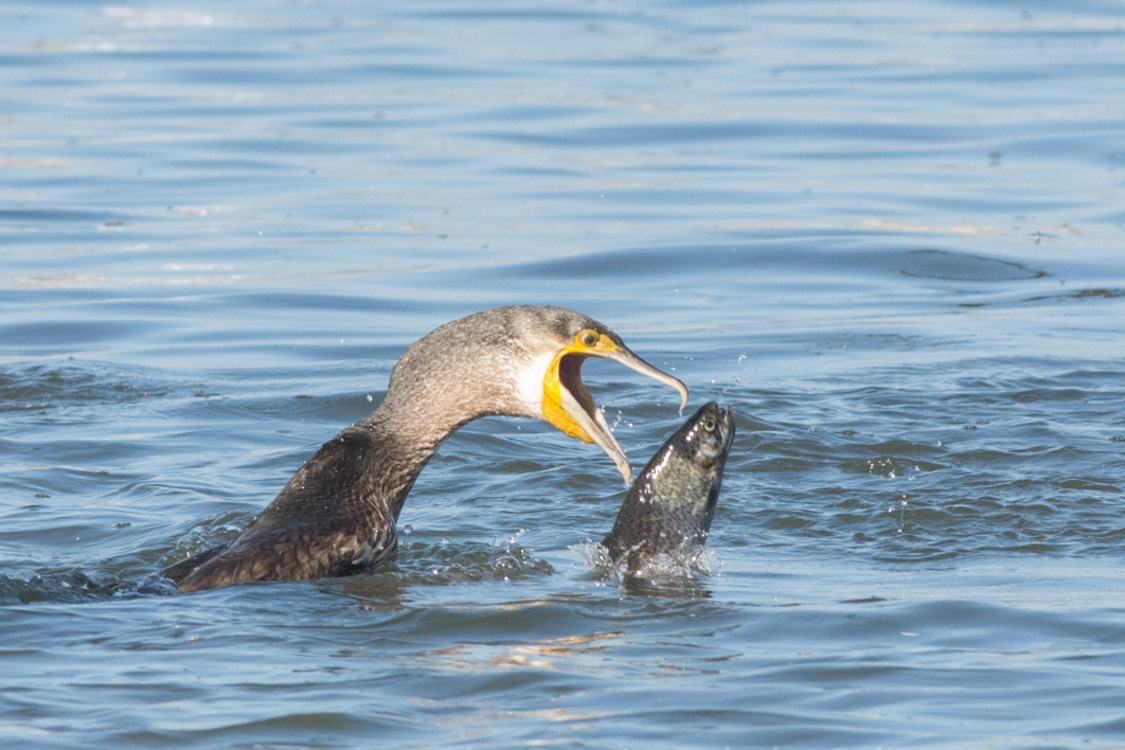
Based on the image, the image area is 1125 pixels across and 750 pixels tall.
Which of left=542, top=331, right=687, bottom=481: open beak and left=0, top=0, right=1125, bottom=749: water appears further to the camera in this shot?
left=542, top=331, right=687, bottom=481: open beak

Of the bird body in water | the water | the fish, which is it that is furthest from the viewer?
the fish

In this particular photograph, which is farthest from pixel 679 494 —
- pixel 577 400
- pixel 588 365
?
pixel 588 365

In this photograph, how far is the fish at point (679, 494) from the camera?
598 centimetres

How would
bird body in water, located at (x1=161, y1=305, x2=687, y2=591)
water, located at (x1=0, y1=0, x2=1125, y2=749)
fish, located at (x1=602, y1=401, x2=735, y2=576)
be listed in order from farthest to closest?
fish, located at (x1=602, y1=401, x2=735, y2=576)
bird body in water, located at (x1=161, y1=305, x2=687, y2=591)
water, located at (x1=0, y1=0, x2=1125, y2=749)

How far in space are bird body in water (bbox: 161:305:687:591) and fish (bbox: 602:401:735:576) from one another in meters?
0.32

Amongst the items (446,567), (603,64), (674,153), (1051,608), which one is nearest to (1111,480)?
(1051,608)

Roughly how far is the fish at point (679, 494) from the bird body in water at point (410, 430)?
1.03ft

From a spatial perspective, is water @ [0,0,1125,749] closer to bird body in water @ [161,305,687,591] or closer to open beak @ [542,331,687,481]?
bird body in water @ [161,305,687,591]

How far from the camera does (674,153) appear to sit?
50.2ft

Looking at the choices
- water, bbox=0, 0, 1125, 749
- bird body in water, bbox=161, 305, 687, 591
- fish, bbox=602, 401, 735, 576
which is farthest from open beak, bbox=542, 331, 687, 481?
water, bbox=0, 0, 1125, 749

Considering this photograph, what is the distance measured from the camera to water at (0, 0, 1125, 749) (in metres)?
4.77

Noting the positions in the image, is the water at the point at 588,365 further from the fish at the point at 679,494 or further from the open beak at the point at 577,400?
the open beak at the point at 577,400

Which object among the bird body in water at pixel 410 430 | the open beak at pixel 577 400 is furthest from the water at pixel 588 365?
the open beak at pixel 577 400

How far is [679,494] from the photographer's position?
19.8ft
